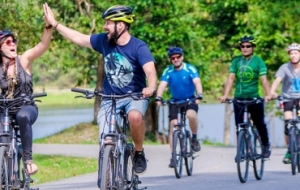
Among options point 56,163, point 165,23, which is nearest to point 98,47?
point 56,163

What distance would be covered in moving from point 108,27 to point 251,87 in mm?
4883

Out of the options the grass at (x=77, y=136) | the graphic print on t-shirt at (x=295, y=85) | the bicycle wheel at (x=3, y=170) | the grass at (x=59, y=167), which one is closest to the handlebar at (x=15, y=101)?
the bicycle wheel at (x=3, y=170)

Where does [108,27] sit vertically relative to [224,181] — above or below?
above

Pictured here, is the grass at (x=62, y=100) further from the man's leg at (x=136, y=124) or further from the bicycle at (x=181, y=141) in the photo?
the man's leg at (x=136, y=124)

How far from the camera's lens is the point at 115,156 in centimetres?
893

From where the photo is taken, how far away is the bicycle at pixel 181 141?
14453mm

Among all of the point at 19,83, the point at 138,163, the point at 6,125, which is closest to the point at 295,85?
the point at 138,163

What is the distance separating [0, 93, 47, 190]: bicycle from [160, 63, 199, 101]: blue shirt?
5.66m

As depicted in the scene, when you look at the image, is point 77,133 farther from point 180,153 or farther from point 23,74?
point 23,74

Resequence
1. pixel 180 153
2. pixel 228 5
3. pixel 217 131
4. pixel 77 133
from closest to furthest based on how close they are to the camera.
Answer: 1. pixel 180 153
2. pixel 228 5
3. pixel 77 133
4. pixel 217 131

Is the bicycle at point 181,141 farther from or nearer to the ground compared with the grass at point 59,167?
farther from the ground

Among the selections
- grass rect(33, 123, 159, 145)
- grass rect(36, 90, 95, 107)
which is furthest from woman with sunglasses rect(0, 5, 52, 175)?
grass rect(36, 90, 95, 107)

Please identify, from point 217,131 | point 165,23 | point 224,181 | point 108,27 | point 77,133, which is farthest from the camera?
point 217,131

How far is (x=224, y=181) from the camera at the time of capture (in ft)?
43.5
